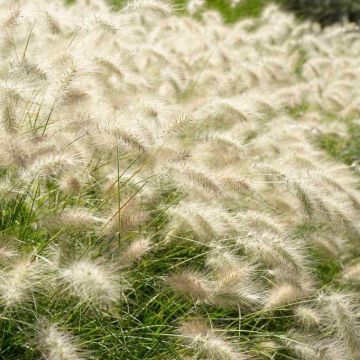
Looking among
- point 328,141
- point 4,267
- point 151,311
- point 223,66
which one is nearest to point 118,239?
point 151,311

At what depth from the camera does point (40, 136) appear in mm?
2277

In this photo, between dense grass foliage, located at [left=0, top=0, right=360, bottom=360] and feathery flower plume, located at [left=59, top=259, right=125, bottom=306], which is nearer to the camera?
feathery flower plume, located at [left=59, top=259, right=125, bottom=306]

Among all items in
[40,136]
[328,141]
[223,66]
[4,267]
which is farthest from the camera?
[328,141]

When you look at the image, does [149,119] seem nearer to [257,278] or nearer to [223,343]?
[257,278]

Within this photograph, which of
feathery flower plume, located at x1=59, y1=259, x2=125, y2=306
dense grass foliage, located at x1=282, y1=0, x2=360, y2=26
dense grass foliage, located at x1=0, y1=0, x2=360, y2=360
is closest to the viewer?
feathery flower plume, located at x1=59, y1=259, x2=125, y2=306

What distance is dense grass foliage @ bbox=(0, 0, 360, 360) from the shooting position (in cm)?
201

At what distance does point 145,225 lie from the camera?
2.59m

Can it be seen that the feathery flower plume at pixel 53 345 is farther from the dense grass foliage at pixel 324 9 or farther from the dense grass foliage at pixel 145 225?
the dense grass foliage at pixel 324 9

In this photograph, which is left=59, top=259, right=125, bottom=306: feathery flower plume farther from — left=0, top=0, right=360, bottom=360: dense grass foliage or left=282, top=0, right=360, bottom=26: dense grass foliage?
left=282, top=0, right=360, bottom=26: dense grass foliage

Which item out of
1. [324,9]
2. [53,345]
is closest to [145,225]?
[53,345]

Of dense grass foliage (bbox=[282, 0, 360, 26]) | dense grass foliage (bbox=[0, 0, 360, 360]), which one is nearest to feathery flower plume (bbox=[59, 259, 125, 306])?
dense grass foliage (bbox=[0, 0, 360, 360])

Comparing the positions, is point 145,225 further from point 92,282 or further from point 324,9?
point 324,9

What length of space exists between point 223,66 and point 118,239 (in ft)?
7.36

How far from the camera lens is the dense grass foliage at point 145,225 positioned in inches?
79.3
